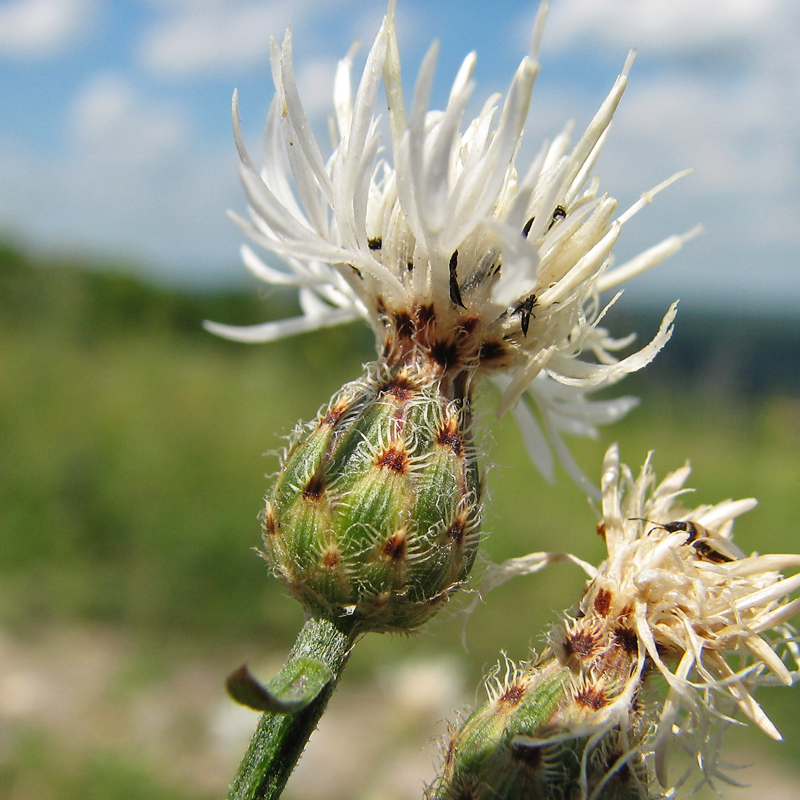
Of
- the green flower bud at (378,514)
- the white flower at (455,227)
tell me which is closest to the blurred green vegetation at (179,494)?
the white flower at (455,227)

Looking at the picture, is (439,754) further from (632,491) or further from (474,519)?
(632,491)

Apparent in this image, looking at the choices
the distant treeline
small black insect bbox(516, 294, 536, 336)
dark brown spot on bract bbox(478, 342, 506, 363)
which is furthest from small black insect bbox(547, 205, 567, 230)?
the distant treeline

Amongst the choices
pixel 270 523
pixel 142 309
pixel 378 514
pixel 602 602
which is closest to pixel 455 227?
pixel 378 514

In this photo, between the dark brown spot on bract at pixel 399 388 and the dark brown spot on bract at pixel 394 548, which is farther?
the dark brown spot on bract at pixel 399 388

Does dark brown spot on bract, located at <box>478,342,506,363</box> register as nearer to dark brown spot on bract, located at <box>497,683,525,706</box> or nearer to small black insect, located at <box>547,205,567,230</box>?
small black insect, located at <box>547,205,567,230</box>

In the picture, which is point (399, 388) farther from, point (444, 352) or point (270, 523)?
point (270, 523)

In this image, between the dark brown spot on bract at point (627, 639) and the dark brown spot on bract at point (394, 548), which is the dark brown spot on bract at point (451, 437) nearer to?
the dark brown spot on bract at point (394, 548)

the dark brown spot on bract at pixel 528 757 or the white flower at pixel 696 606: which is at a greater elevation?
the white flower at pixel 696 606
